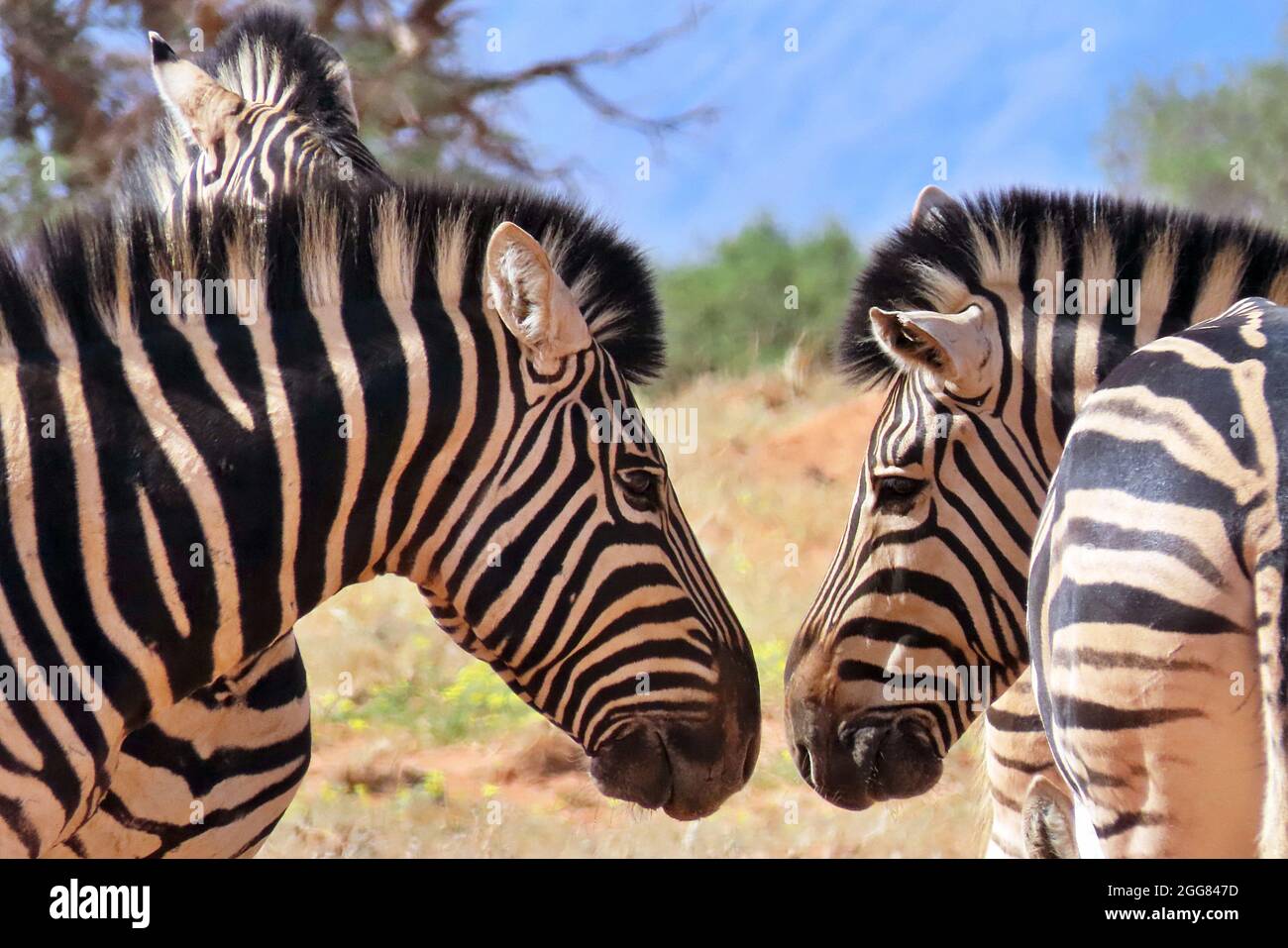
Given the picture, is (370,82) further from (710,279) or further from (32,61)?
(710,279)

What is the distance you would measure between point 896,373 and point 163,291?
228 centimetres

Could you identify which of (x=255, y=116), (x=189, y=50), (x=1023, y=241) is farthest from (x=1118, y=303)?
(x=189, y=50)

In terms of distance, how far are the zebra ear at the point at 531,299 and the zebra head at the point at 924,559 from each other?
0.92 meters

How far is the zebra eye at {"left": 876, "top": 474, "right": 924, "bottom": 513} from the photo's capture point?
421 centimetres

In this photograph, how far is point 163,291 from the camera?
11.0 ft

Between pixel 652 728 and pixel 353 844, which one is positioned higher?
pixel 652 728

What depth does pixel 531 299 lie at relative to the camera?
11.5 ft

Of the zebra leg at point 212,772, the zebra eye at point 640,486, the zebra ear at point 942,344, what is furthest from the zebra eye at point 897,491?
the zebra leg at point 212,772

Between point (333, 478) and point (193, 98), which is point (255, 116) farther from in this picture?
point (333, 478)

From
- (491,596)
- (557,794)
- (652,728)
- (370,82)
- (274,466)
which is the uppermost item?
(370,82)

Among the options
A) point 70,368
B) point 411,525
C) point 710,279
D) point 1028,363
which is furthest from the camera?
point 710,279

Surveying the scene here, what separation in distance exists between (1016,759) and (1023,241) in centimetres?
164

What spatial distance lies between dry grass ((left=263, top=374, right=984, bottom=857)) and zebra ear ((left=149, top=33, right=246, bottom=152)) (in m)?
3.16

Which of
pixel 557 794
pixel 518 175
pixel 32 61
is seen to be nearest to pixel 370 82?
pixel 518 175
